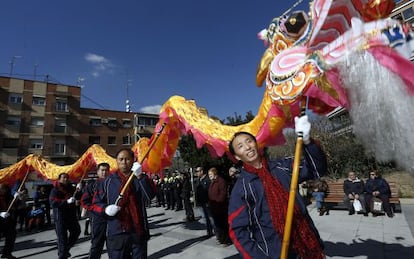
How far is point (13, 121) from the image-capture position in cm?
2484

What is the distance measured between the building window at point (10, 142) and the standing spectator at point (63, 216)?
24.3 m

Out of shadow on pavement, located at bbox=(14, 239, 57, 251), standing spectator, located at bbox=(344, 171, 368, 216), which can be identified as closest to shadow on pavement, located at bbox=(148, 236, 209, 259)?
shadow on pavement, located at bbox=(14, 239, 57, 251)

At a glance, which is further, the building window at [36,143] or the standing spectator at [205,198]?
the building window at [36,143]

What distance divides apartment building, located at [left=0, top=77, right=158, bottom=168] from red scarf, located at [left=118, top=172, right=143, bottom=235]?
24.7 m

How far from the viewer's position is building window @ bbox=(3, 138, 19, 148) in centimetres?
2412

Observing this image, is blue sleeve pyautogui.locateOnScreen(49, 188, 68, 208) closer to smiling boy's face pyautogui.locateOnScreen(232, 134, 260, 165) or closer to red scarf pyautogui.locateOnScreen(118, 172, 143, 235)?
red scarf pyautogui.locateOnScreen(118, 172, 143, 235)

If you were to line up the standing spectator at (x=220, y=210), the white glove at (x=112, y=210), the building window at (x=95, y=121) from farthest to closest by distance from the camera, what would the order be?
the building window at (x=95, y=121) < the standing spectator at (x=220, y=210) < the white glove at (x=112, y=210)

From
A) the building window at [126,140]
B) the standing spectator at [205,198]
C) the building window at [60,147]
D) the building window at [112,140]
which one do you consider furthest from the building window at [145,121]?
the standing spectator at [205,198]

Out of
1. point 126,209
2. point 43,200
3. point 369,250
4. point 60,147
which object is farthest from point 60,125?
point 369,250

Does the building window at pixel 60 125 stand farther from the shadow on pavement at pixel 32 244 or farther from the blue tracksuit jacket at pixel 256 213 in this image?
the blue tracksuit jacket at pixel 256 213

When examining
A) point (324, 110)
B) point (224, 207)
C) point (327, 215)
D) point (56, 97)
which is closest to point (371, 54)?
point (324, 110)

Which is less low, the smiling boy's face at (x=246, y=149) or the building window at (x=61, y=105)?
the building window at (x=61, y=105)

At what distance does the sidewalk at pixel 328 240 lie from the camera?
441cm

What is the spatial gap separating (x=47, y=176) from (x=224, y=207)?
636 cm
